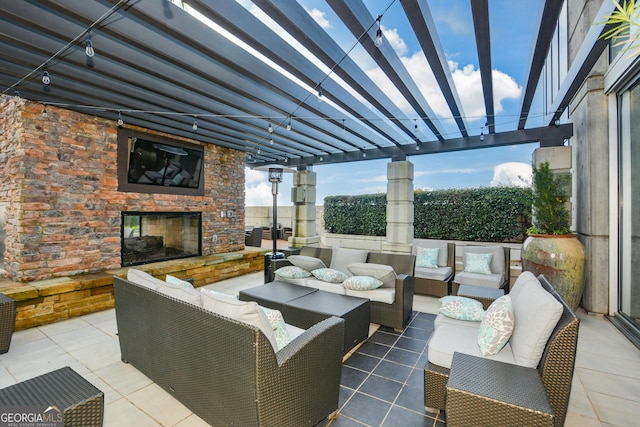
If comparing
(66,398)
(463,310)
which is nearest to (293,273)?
(463,310)

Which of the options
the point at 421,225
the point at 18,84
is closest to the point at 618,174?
the point at 421,225

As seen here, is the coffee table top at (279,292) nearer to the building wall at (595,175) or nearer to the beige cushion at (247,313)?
the beige cushion at (247,313)

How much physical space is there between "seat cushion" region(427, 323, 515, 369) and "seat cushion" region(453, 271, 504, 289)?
229 cm

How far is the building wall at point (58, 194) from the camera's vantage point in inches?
157

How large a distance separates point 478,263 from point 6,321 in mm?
6031

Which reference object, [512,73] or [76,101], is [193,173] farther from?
[512,73]

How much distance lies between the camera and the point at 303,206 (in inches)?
313

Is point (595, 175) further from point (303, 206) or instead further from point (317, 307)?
point (303, 206)

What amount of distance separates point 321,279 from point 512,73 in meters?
3.87

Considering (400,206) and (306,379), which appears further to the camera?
(400,206)

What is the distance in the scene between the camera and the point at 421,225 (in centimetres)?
723

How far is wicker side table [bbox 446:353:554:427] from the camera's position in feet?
4.60

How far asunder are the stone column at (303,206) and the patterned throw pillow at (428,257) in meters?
3.39

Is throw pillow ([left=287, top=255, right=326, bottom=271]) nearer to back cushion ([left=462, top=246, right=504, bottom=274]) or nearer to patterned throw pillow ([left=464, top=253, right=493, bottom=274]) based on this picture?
patterned throw pillow ([left=464, top=253, right=493, bottom=274])
